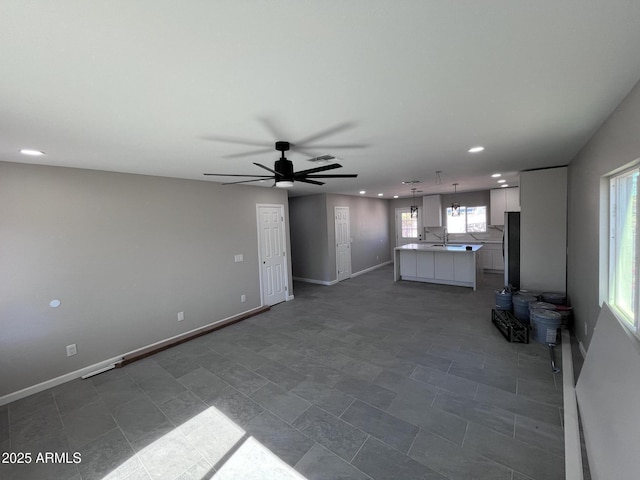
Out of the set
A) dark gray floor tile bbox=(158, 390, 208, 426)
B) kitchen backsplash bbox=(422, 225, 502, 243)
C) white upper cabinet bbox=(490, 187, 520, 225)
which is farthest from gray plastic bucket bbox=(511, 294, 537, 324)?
kitchen backsplash bbox=(422, 225, 502, 243)

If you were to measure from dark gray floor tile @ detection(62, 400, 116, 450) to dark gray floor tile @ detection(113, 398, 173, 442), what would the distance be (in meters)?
0.08

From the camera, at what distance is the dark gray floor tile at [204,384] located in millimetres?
2728

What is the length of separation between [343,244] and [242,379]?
17.1 ft

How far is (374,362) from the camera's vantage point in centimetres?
319

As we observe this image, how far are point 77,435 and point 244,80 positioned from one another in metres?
3.13

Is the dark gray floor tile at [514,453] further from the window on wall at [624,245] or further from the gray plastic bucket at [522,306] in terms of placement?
the gray plastic bucket at [522,306]

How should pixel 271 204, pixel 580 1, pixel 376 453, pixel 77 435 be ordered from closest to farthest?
pixel 580 1 < pixel 376 453 < pixel 77 435 < pixel 271 204

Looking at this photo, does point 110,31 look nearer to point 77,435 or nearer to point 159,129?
point 159,129

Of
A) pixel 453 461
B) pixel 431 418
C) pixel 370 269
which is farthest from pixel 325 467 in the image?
pixel 370 269

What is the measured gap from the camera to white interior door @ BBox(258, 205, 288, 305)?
5.48 m

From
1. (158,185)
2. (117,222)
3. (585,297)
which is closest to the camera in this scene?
(585,297)

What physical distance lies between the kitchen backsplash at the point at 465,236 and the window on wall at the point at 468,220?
133 mm

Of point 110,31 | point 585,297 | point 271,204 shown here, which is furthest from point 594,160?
point 271,204

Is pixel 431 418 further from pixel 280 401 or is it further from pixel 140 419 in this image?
pixel 140 419
